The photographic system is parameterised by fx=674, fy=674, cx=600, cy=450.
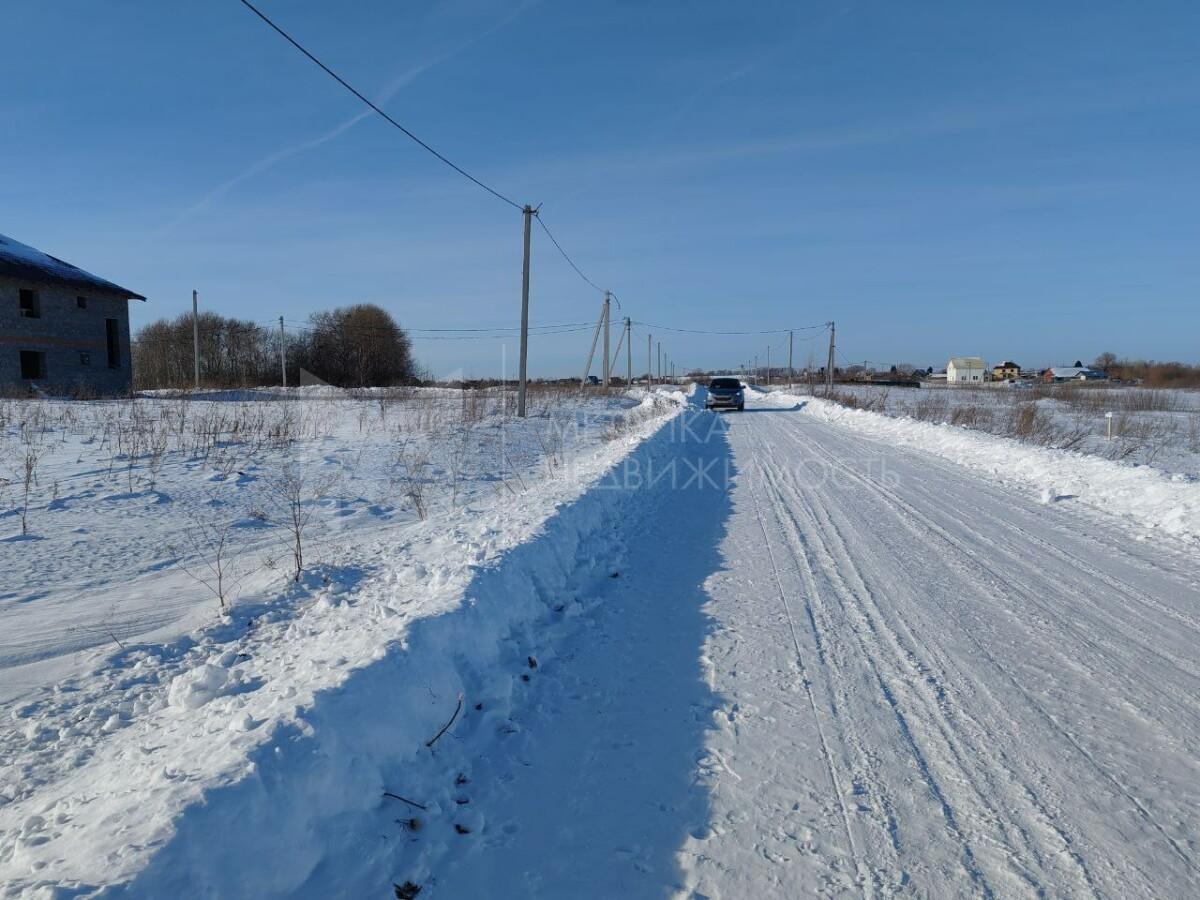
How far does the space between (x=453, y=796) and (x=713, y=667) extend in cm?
195

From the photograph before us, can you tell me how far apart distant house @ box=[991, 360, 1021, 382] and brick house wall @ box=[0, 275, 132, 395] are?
125741 mm

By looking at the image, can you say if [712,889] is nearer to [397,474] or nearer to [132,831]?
[132,831]

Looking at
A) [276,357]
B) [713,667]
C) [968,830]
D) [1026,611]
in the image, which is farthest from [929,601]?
[276,357]

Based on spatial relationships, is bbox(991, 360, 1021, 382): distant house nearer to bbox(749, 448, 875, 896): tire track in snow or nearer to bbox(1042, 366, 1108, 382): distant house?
bbox(1042, 366, 1108, 382): distant house

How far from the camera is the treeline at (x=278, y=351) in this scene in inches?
2594

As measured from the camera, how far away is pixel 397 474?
1183 cm

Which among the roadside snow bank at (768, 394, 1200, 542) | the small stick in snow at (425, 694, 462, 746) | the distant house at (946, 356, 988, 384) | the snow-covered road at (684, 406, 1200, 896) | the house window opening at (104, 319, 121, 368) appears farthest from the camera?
the distant house at (946, 356, 988, 384)

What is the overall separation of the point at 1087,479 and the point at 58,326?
41665mm

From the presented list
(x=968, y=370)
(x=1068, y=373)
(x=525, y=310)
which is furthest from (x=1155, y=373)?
(x=525, y=310)

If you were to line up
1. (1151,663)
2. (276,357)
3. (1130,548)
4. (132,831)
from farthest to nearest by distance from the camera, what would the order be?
(276,357), (1130,548), (1151,663), (132,831)

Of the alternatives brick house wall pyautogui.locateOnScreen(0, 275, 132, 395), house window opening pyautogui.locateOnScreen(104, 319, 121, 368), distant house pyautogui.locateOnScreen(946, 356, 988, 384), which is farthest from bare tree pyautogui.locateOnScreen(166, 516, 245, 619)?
distant house pyautogui.locateOnScreen(946, 356, 988, 384)

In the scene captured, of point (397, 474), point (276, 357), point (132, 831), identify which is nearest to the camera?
point (132, 831)

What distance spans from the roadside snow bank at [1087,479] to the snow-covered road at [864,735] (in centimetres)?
157

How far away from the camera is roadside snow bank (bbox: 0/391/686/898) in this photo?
2295 mm
